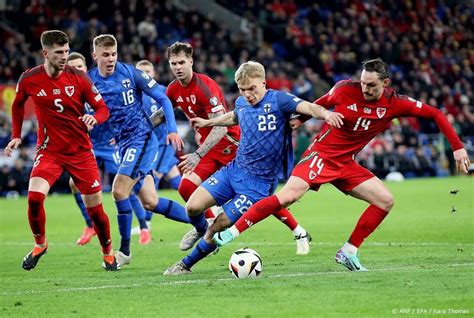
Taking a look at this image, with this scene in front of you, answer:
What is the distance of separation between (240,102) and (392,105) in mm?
1734

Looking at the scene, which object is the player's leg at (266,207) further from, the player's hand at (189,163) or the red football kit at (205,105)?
the red football kit at (205,105)

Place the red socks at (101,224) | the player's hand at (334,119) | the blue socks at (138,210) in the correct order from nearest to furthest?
1. the player's hand at (334,119)
2. the red socks at (101,224)
3. the blue socks at (138,210)

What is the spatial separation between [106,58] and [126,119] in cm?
87

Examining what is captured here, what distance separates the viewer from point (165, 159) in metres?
17.9

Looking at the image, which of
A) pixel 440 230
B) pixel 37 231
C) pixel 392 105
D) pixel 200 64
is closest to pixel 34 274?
pixel 37 231

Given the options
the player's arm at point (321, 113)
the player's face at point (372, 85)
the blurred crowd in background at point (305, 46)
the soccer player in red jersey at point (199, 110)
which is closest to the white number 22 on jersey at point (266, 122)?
the player's arm at point (321, 113)

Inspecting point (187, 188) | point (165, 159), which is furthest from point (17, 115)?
point (165, 159)

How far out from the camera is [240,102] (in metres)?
11.6

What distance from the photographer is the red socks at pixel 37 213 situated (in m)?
11.9

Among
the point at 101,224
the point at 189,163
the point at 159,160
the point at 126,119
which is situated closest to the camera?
the point at 189,163

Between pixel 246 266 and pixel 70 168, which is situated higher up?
pixel 70 168

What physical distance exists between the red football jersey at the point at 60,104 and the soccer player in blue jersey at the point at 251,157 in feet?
5.42

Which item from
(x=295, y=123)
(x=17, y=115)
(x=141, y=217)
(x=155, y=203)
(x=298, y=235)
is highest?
(x=295, y=123)

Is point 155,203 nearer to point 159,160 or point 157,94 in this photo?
point 157,94
